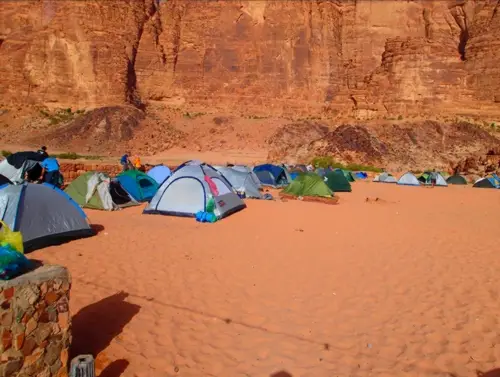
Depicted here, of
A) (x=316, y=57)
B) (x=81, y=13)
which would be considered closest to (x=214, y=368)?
(x=81, y=13)

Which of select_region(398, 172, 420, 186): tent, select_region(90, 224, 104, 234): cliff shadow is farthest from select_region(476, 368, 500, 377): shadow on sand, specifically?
select_region(398, 172, 420, 186): tent

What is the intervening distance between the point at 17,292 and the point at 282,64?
2543 inches

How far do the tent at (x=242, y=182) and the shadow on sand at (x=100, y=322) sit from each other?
410 inches

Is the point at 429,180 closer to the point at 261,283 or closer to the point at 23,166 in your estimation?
the point at 261,283

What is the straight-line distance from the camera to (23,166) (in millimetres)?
Answer: 12898

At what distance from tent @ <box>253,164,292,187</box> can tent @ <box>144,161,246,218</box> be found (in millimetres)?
8589

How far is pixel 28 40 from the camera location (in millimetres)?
56188

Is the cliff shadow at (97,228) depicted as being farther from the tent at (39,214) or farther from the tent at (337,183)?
the tent at (337,183)

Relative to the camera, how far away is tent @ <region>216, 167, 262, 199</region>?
16.0 m

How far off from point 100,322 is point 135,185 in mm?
9872

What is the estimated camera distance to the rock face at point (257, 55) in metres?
46.0

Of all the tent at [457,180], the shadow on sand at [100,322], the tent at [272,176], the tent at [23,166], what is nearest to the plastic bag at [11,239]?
the shadow on sand at [100,322]

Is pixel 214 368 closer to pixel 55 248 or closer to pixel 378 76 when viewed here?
pixel 55 248

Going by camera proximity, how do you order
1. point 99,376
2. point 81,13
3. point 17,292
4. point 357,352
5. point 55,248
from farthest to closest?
1. point 81,13
2. point 55,248
3. point 357,352
4. point 99,376
5. point 17,292
